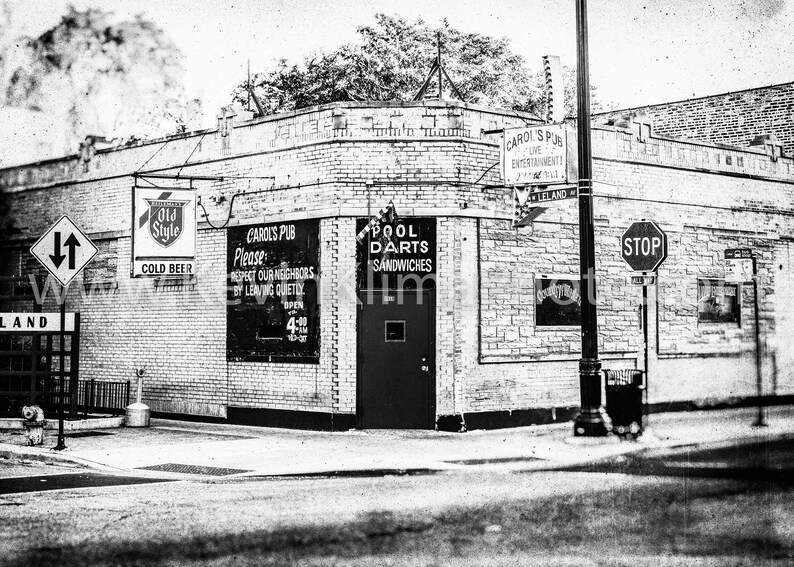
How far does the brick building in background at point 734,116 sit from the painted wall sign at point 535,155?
12.7 meters

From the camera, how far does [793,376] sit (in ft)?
80.9

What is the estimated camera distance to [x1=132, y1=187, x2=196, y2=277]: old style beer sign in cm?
1835

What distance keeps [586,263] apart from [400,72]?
Answer: 85.2 ft

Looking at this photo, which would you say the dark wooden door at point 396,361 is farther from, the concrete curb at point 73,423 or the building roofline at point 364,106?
the concrete curb at point 73,423

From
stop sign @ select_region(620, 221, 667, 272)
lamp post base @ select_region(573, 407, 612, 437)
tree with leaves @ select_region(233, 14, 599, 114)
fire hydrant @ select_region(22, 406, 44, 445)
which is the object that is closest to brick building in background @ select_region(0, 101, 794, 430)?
stop sign @ select_region(620, 221, 667, 272)

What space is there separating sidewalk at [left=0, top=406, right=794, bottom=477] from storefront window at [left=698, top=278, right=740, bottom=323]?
374cm

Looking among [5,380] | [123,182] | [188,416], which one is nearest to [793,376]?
[188,416]

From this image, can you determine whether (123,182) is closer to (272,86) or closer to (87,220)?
(87,220)

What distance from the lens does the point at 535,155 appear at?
16688mm

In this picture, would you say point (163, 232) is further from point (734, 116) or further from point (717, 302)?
point (734, 116)

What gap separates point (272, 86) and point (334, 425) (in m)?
26.9

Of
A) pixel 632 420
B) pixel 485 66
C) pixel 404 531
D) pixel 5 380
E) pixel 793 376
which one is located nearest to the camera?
pixel 404 531

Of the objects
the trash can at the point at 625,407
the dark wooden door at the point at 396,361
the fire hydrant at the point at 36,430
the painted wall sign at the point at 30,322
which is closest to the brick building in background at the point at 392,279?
→ the dark wooden door at the point at 396,361

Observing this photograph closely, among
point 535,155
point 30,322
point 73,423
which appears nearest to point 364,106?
point 535,155
